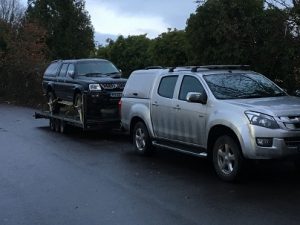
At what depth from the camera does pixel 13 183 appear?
902 centimetres

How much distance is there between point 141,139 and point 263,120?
152 inches

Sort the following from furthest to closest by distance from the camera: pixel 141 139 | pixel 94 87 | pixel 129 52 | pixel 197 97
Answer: pixel 129 52 < pixel 94 87 < pixel 141 139 < pixel 197 97

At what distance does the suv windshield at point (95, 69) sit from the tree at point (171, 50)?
292cm

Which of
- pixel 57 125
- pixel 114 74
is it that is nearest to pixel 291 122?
pixel 114 74

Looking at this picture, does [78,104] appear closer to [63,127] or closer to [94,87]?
[94,87]

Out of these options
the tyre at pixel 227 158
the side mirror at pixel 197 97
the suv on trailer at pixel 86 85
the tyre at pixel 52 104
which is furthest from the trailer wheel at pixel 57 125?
the tyre at pixel 227 158

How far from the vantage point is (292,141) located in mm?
8125

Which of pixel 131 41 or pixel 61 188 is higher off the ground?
pixel 131 41

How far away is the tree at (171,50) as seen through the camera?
18.8 metres

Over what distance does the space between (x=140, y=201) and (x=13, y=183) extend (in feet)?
8.42

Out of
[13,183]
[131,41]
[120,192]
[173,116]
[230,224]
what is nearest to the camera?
[230,224]

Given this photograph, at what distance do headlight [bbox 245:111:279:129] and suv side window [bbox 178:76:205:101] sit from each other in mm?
1531

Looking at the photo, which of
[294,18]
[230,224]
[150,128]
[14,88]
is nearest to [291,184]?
[230,224]

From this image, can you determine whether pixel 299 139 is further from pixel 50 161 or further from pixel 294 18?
pixel 50 161
